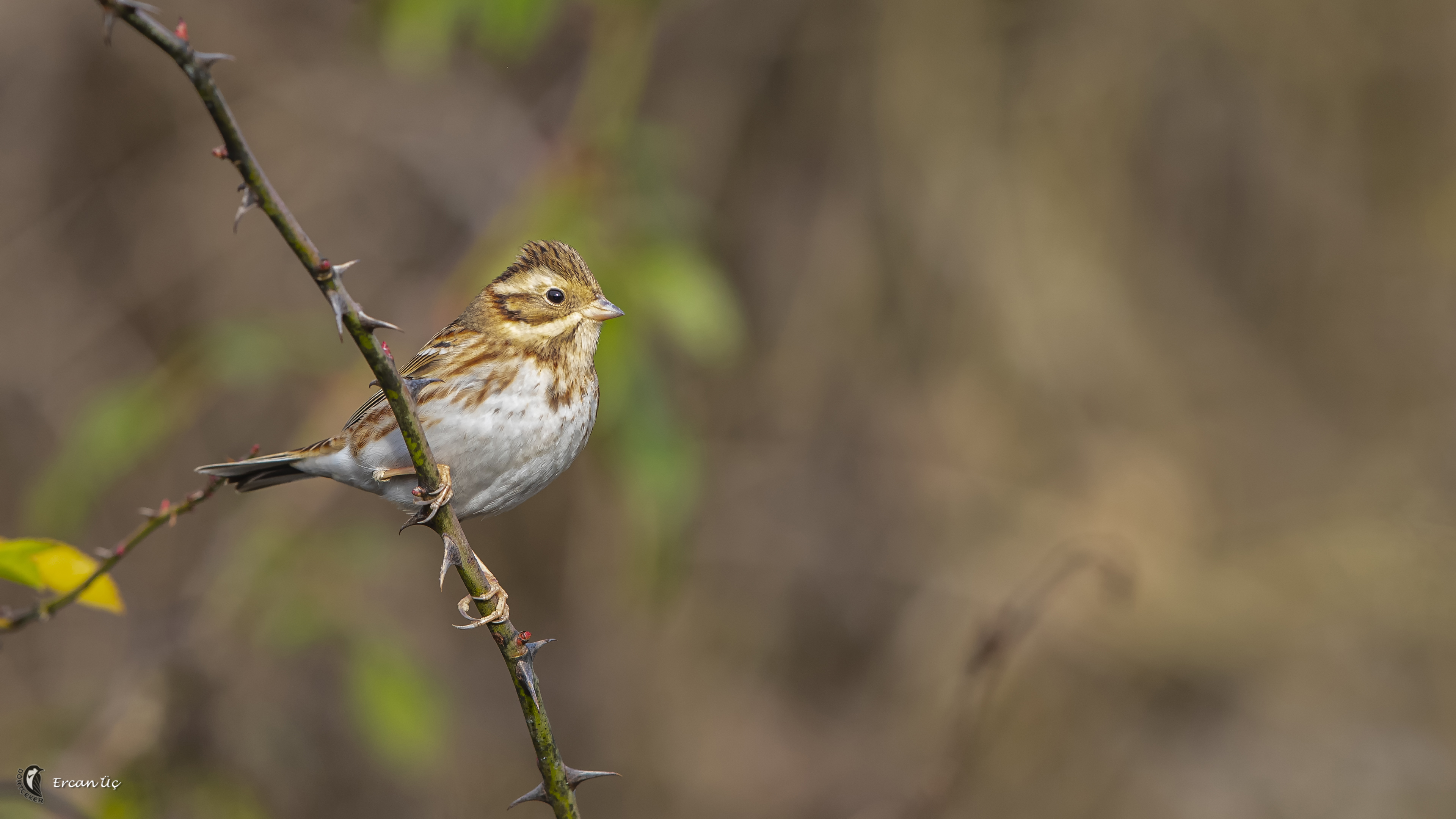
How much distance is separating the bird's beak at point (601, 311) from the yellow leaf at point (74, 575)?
3.52 feet

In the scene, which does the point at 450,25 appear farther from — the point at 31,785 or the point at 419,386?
the point at 31,785

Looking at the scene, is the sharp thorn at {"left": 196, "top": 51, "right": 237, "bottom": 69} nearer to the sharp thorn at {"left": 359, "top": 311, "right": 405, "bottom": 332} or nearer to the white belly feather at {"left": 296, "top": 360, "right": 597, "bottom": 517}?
the sharp thorn at {"left": 359, "top": 311, "right": 405, "bottom": 332}

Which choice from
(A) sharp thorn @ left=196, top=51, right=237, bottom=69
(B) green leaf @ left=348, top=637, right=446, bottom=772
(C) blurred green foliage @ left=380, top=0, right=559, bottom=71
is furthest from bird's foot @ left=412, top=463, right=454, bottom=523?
(B) green leaf @ left=348, top=637, right=446, bottom=772

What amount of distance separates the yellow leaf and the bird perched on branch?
20.9 inches

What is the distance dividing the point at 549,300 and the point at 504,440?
337 millimetres

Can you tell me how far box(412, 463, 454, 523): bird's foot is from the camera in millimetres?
1963

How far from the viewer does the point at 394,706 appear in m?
4.54

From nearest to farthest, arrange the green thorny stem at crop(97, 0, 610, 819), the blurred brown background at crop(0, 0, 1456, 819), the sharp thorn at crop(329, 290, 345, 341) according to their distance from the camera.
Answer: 1. the green thorny stem at crop(97, 0, 610, 819)
2. the sharp thorn at crop(329, 290, 345, 341)
3. the blurred brown background at crop(0, 0, 1456, 819)

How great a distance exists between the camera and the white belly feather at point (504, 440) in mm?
2518

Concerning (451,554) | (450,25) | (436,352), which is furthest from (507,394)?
(450,25)

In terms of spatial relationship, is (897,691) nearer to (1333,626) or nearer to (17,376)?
(1333,626)

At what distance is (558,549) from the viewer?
7305 millimetres

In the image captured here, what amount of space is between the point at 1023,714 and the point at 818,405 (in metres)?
2.29

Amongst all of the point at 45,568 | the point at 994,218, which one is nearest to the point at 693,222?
the point at 994,218
